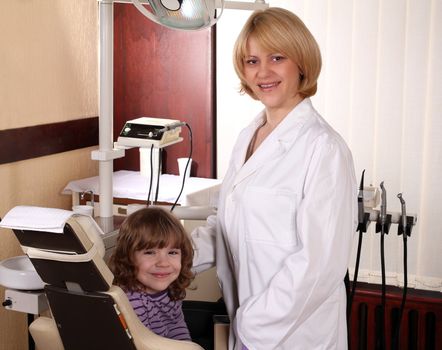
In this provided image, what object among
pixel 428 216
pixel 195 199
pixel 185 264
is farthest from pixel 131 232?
pixel 428 216

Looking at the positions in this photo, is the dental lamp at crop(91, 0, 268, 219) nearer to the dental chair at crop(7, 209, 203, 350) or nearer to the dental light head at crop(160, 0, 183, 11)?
the dental light head at crop(160, 0, 183, 11)

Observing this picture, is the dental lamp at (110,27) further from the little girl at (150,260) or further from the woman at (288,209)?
the little girl at (150,260)

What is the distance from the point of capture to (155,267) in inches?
66.1

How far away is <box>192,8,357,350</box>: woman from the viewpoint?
1508 mm

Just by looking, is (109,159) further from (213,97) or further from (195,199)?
(213,97)

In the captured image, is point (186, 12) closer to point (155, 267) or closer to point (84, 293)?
point (155, 267)

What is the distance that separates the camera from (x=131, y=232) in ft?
5.51

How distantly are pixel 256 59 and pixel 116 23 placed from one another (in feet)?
5.77

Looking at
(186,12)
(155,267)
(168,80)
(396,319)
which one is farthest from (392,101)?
(155,267)

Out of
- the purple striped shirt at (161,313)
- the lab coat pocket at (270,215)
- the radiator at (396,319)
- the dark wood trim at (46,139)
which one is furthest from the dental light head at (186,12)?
the radiator at (396,319)

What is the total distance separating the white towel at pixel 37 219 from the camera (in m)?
1.29

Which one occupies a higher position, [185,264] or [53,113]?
[53,113]

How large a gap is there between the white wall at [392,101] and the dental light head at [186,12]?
3.44ft

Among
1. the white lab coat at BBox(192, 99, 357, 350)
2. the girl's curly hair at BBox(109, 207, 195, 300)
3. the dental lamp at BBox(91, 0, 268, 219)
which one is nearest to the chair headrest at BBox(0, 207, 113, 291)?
the girl's curly hair at BBox(109, 207, 195, 300)
